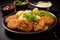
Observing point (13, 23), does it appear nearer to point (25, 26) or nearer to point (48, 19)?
point (25, 26)

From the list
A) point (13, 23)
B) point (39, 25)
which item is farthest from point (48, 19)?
point (13, 23)

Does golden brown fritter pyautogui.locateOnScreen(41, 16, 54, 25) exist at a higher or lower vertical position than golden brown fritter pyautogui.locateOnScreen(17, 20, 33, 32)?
lower

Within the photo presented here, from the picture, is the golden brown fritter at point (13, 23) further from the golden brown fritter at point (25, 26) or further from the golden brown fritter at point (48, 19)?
the golden brown fritter at point (48, 19)

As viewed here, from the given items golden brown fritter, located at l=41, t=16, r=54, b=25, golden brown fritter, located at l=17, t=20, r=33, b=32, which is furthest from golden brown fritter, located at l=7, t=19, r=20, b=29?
golden brown fritter, located at l=41, t=16, r=54, b=25

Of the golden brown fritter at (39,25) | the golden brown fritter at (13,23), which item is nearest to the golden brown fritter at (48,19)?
the golden brown fritter at (39,25)

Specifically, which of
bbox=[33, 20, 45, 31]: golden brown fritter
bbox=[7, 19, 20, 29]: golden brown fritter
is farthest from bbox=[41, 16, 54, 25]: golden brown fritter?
bbox=[7, 19, 20, 29]: golden brown fritter

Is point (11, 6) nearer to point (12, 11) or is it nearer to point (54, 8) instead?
point (12, 11)

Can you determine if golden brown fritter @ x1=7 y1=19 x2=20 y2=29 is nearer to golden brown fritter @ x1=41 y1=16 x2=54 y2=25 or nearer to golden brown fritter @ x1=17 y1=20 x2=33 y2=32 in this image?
golden brown fritter @ x1=17 y1=20 x2=33 y2=32

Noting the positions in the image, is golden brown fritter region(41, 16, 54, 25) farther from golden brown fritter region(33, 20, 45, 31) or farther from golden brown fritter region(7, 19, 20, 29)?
golden brown fritter region(7, 19, 20, 29)

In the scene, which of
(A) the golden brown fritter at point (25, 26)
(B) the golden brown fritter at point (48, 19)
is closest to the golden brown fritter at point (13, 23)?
(A) the golden brown fritter at point (25, 26)

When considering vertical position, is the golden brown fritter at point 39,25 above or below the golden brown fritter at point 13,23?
below
